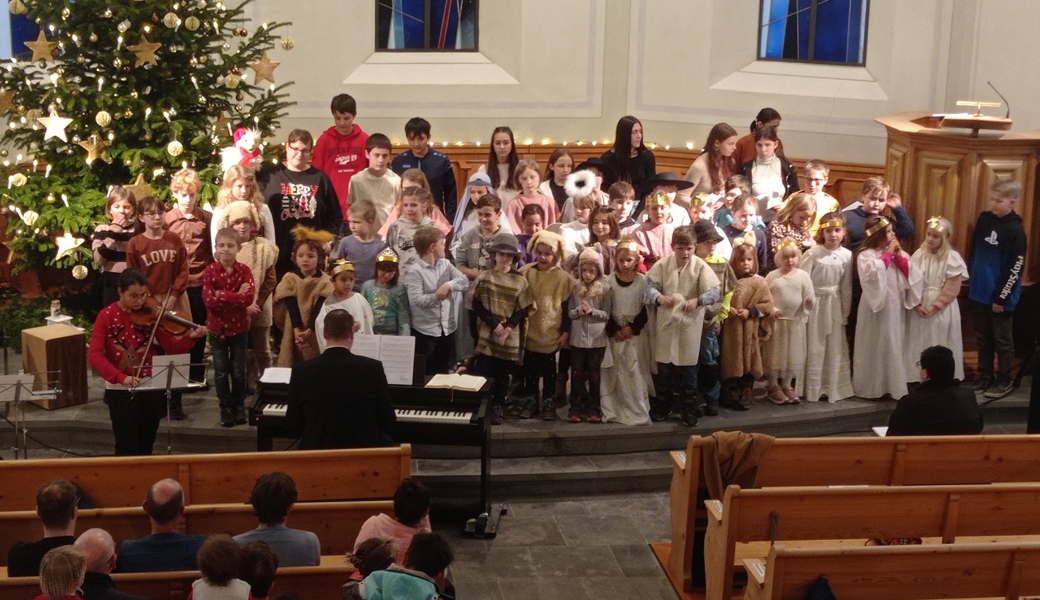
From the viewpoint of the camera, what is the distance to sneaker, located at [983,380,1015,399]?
969cm

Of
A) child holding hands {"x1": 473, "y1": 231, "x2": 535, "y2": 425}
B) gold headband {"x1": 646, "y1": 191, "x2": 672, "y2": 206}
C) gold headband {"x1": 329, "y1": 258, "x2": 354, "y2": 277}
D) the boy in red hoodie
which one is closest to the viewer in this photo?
gold headband {"x1": 329, "y1": 258, "x2": 354, "y2": 277}

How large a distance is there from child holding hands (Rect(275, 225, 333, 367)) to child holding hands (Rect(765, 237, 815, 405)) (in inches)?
127

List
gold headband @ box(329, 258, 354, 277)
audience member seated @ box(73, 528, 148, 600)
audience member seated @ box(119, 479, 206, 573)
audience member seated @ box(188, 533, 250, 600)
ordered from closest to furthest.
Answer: audience member seated @ box(188, 533, 250, 600)
audience member seated @ box(73, 528, 148, 600)
audience member seated @ box(119, 479, 206, 573)
gold headband @ box(329, 258, 354, 277)

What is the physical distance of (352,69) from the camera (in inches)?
519

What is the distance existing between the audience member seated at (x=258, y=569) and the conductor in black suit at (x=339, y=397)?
5.69ft

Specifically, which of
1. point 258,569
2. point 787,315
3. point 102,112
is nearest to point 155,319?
point 102,112

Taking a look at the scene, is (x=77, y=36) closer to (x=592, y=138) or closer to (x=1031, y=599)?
(x=592, y=138)

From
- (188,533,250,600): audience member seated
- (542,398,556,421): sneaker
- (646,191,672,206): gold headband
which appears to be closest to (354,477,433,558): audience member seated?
(188,533,250,600): audience member seated

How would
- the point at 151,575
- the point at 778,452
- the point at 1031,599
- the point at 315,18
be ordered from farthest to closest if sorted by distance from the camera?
the point at 315,18
the point at 778,452
the point at 1031,599
the point at 151,575

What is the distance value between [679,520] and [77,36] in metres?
5.81

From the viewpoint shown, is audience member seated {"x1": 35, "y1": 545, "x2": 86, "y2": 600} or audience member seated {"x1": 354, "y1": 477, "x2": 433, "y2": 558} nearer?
audience member seated {"x1": 35, "y1": 545, "x2": 86, "y2": 600}

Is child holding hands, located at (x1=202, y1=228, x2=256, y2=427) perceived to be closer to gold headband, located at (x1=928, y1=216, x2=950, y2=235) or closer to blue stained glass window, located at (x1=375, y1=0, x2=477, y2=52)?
gold headband, located at (x1=928, y1=216, x2=950, y2=235)

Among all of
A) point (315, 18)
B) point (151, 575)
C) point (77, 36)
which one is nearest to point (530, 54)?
point (315, 18)

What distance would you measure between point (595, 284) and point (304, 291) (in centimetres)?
196
